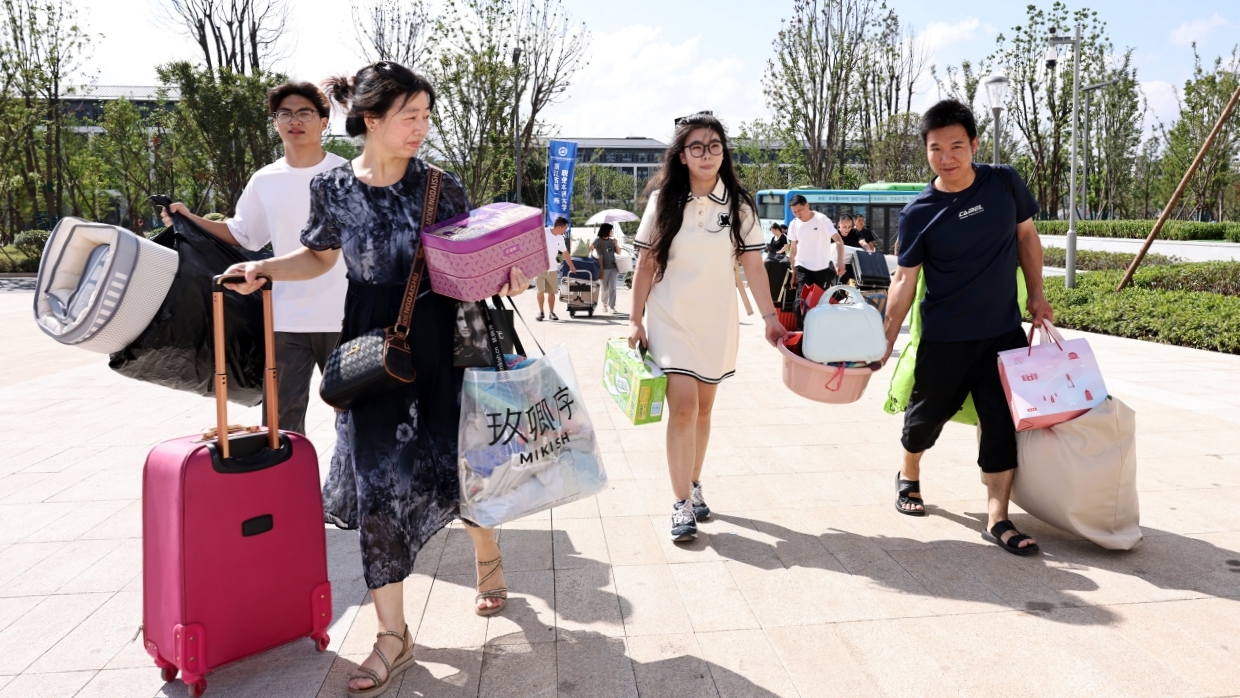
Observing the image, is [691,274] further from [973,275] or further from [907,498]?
[907,498]

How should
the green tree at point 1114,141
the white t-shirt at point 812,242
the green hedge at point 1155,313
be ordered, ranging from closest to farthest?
the green hedge at point 1155,313 → the white t-shirt at point 812,242 → the green tree at point 1114,141

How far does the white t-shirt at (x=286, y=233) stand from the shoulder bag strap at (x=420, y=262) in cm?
99

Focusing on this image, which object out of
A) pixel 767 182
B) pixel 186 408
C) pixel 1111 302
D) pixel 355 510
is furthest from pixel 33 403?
pixel 767 182

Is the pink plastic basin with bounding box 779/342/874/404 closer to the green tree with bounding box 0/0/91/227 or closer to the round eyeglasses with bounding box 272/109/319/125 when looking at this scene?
the round eyeglasses with bounding box 272/109/319/125

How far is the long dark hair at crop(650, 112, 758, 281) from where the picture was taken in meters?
3.69

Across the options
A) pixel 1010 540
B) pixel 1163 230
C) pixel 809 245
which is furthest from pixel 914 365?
pixel 1163 230

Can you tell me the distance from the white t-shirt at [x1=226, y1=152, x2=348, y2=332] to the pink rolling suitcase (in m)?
0.86

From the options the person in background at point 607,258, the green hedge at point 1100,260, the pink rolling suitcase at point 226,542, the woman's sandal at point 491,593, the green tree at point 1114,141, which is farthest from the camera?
the green tree at point 1114,141

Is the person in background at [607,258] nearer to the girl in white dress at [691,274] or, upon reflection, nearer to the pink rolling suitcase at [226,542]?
the girl in white dress at [691,274]

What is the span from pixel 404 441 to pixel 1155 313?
1025cm

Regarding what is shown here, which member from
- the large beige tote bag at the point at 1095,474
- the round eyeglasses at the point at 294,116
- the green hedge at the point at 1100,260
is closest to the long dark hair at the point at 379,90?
the round eyeglasses at the point at 294,116

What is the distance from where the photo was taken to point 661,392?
12.1 feet

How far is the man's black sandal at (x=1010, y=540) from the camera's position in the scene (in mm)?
3514

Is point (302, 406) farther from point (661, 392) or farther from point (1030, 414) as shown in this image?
point (1030, 414)
